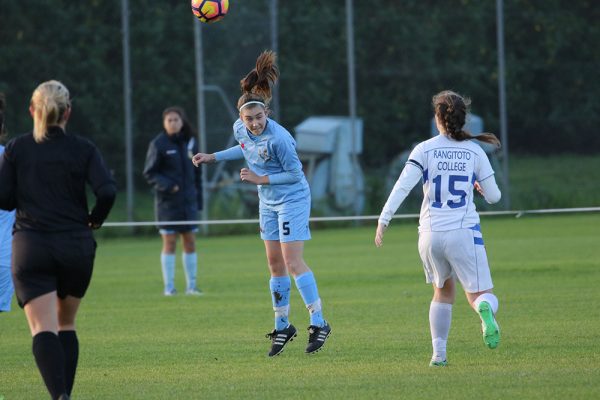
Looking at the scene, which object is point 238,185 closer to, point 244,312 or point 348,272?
point 348,272

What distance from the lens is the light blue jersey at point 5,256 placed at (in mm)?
7969

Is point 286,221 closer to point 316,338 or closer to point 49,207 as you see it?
point 316,338

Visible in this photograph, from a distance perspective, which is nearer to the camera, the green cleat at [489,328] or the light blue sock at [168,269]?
the green cleat at [489,328]

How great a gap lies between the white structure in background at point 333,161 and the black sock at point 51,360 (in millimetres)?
19198

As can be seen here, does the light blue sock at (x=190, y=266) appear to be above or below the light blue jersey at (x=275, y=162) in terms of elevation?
below

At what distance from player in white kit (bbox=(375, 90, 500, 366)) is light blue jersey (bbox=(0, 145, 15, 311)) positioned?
2.55 meters

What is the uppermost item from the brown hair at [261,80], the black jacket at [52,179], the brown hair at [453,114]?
the brown hair at [261,80]

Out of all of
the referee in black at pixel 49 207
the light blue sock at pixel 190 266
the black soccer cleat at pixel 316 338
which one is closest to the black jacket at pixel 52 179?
the referee in black at pixel 49 207

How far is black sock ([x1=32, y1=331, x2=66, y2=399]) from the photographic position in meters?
6.13

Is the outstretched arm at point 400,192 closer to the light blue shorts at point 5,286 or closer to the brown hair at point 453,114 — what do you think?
the brown hair at point 453,114

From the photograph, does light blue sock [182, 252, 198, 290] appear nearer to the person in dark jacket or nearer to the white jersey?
the person in dark jacket

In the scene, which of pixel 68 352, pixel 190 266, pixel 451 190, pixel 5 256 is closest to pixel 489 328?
pixel 451 190

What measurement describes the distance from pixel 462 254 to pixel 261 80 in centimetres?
218

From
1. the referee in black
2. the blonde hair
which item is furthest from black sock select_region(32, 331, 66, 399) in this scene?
the blonde hair
